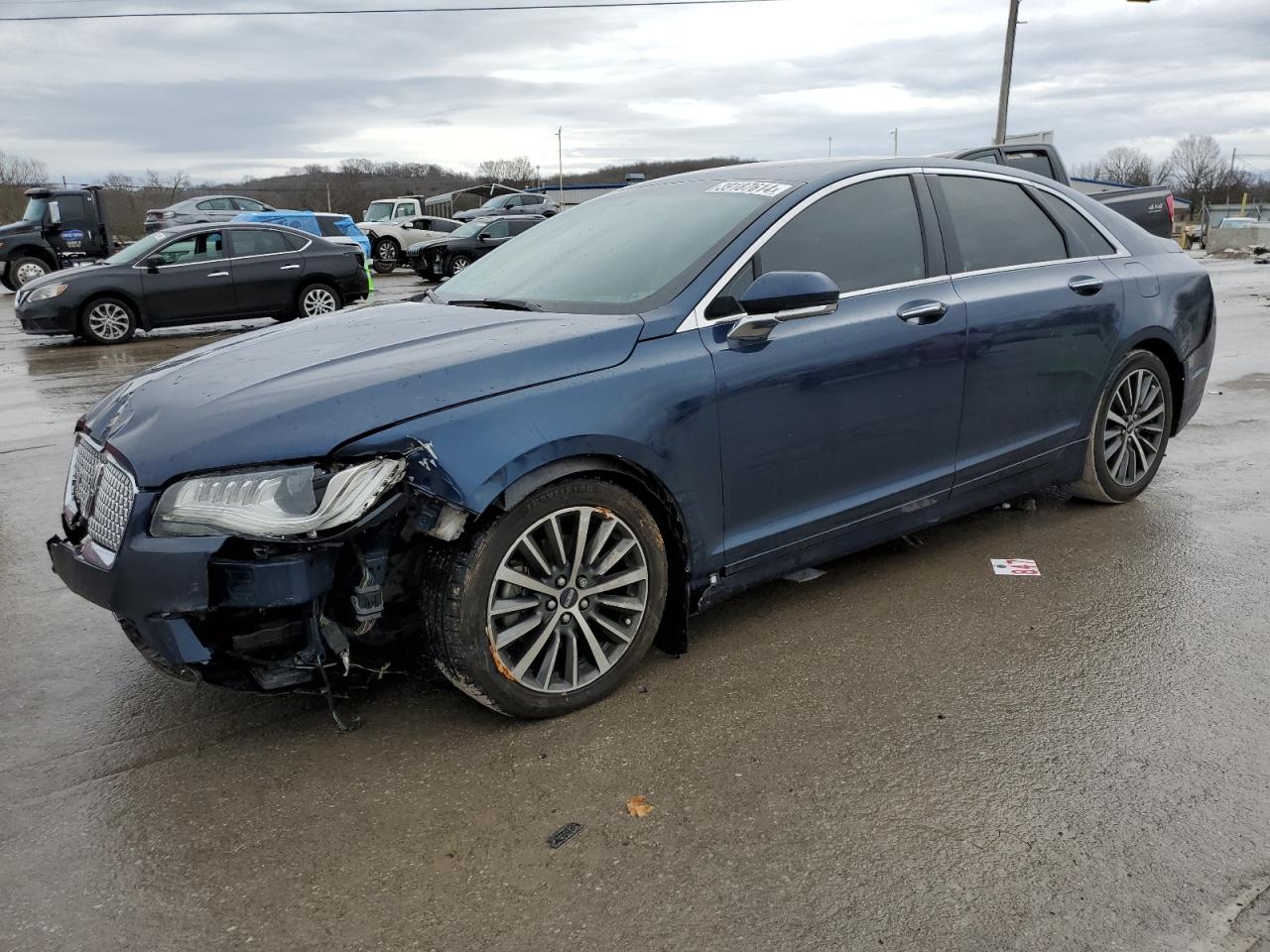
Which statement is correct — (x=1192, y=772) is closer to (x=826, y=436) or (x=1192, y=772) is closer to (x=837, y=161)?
(x=826, y=436)

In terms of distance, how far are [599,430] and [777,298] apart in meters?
0.78

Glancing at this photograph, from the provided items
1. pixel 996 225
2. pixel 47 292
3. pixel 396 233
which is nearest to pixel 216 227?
pixel 47 292

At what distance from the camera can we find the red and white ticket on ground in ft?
14.4

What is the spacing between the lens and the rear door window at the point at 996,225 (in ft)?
14.1

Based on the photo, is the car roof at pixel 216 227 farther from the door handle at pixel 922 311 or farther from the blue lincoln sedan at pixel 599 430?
the door handle at pixel 922 311

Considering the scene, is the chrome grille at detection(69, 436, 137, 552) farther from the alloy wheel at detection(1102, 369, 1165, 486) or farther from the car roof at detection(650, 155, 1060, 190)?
the alloy wheel at detection(1102, 369, 1165, 486)

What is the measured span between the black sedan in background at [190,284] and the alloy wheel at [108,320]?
12 millimetres

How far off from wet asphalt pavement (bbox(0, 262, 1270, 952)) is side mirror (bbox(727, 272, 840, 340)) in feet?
3.86

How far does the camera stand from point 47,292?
42.0 feet

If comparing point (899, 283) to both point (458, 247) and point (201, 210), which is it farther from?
point (201, 210)

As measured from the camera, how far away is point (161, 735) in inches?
125

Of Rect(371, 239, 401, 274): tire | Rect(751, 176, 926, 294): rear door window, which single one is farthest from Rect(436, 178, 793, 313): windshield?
Rect(371, 239, 401, 274): tire

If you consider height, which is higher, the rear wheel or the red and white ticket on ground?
the rear wheel

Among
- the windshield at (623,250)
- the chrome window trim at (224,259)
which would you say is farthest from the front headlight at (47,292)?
the windshield at (623,250)
